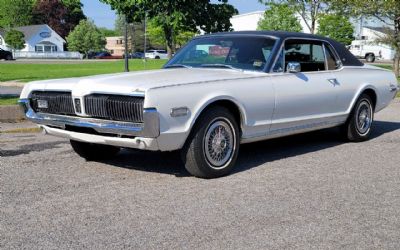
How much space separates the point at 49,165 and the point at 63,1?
370ft

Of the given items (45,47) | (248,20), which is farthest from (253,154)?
(45,47)

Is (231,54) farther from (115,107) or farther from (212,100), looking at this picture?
→ (115,107)

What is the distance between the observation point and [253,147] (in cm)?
729

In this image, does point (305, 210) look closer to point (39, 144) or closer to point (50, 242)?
point (50, 242)

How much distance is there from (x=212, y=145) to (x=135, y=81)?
101cm

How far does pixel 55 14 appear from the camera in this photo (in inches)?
4274

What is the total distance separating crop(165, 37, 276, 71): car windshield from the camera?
6.21 meters

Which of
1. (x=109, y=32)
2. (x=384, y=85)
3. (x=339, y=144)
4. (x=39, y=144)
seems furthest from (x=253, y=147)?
(x=109, y=32)

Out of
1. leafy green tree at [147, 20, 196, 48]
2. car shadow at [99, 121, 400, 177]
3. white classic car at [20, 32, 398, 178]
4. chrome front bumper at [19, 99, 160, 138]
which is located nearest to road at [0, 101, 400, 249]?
car shadow at [99, 121, 400, 177]

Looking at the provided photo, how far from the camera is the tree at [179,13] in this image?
16141 mm

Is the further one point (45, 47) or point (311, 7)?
point (45, 47)

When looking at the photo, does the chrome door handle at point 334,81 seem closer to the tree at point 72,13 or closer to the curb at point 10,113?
the curb at point 10,113

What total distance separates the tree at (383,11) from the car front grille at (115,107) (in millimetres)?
16524

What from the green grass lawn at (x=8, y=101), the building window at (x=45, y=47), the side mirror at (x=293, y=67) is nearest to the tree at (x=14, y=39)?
the building window at (x=45, y=47)
